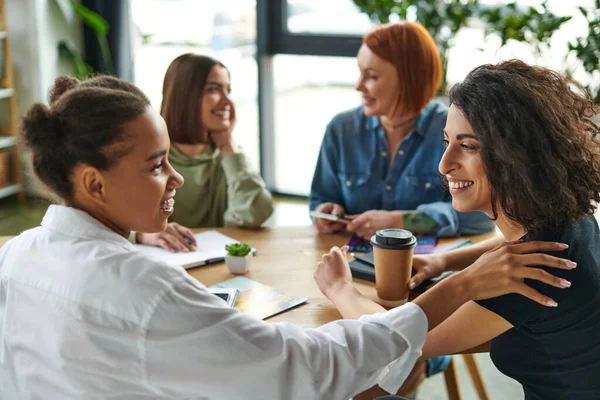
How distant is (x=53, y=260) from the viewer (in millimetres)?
1115

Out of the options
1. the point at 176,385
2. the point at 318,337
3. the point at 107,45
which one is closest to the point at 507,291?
the point at 318,337

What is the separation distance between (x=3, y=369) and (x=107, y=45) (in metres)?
4.30

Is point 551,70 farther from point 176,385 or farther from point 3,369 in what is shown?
point 3,369

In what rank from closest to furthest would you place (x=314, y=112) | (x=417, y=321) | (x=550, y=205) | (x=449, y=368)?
(x=417, y=321) < (x=550, y=205) < (x=449, y=368) < (x=314, y=112)

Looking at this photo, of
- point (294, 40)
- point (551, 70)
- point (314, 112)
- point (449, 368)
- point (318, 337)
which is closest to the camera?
point (318, 337)

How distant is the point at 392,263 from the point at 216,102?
1.08 meters

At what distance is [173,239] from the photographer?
2.10 m

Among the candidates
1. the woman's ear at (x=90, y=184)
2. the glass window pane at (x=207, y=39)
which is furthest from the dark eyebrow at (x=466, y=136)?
the glass window pane at (x=207, y=39)

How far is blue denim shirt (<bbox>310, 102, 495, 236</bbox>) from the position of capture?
2.48 m

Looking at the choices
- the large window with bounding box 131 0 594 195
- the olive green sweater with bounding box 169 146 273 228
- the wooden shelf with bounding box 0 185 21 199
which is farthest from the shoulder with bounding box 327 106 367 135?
the wooden shelf with bounding box 0 185 21 199

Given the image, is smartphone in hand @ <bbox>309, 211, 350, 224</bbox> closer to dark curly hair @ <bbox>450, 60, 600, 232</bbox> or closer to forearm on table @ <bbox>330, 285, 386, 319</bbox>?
forearm on table @ <bbox>330, 285, 386, 319</bbox>

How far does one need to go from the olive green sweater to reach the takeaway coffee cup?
2.35 ft

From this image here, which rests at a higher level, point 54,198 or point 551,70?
point 551,70

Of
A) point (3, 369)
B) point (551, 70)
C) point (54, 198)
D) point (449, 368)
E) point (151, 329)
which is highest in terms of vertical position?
point (551, 70)
